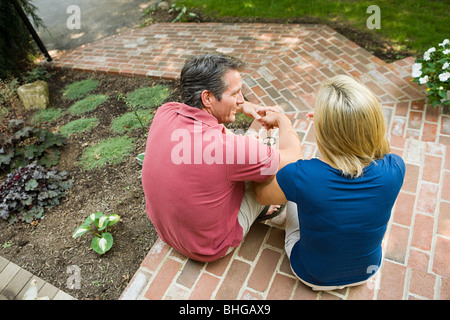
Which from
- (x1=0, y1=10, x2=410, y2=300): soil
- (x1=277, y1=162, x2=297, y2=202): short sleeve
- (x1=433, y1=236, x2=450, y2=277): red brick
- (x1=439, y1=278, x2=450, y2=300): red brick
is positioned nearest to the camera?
(x1=277, y1=162, x2=297, y2=202): short sleeve

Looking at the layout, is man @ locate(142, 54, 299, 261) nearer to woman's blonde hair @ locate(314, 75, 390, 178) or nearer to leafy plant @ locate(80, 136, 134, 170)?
woman's blonde hair @ locate(314, 75, 390, 178)

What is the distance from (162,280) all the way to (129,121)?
2.23 m

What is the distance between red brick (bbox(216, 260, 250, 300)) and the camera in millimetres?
1947

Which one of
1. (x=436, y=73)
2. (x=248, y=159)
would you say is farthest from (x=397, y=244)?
(x=436, y=73)

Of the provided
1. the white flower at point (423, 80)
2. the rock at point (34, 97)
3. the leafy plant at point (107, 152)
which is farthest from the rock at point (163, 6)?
the white flower at point (423, 80)

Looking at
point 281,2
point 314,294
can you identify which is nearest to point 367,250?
point 314,294

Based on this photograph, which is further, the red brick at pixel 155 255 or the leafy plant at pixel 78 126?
the leafy plant at pixel 78 126

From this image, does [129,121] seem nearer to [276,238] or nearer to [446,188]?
[276,238]

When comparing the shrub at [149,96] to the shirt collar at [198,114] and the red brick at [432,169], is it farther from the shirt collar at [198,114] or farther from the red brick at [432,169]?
the red brick at [432,169]

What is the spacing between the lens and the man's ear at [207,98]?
171 centimetres

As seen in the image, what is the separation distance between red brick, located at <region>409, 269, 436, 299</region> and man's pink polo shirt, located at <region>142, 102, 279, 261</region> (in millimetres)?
1189

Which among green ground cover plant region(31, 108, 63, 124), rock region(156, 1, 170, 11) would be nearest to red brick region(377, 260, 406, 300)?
green ground cover plant region(31, 108, 63, 124)

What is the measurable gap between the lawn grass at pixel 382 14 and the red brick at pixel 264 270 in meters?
3.59

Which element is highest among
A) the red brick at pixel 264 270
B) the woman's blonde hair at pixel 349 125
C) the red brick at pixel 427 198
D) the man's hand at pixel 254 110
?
the woman's blonde hair at pixel 349 125
